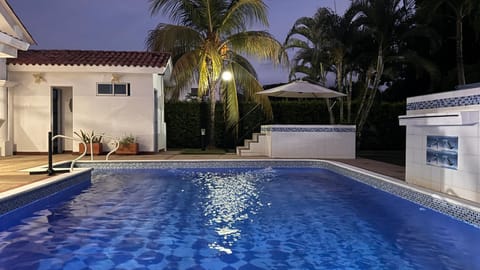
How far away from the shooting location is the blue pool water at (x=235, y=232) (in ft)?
16.0

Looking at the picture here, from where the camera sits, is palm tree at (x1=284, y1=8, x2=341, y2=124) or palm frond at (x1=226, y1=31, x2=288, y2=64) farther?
palm tree at (x1=284, y1=8, x2=341, y2=124)

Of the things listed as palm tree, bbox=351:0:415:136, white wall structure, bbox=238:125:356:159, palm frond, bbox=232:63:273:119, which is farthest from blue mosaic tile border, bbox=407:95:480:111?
palm frond, bbox=232:63:273:119

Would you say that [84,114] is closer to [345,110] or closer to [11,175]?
[11,175]

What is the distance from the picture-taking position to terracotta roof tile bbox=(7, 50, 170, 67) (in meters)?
15.4

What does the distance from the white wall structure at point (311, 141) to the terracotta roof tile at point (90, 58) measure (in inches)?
189

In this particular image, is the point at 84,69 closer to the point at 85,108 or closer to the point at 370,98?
the point at 85,108

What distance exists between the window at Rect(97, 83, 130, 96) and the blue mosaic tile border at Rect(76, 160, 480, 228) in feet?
12.3

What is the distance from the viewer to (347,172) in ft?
37.6

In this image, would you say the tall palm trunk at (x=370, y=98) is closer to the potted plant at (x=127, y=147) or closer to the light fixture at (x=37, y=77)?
the potted plant at (x=127, y=147)

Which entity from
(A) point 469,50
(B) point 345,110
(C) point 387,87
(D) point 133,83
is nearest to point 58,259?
(D) point 133,83

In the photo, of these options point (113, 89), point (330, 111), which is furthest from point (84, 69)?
point (330, 111)

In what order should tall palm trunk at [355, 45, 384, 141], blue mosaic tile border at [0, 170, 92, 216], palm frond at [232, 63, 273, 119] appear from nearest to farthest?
blue mosaic tile border at [0, 170, 92, 216] → tall palm trunk at [355, 45, 384, 141] → palm frond at [232, 63, 273, 119]

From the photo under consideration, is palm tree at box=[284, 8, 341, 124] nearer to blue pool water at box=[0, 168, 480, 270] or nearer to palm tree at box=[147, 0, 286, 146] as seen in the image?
palm tree at box=[147, 0, 286, 146]

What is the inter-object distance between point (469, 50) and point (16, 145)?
20.4 metres
